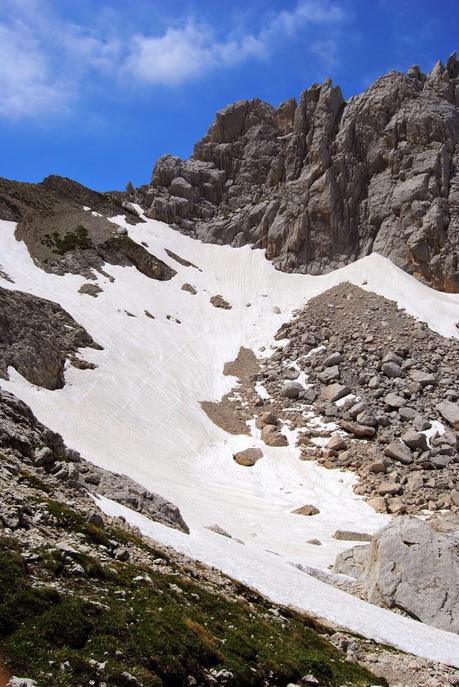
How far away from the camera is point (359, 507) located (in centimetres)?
4478

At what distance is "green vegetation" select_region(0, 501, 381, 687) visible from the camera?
9758 mm

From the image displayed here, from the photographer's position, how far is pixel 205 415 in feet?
200

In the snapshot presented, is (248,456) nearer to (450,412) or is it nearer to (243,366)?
(243,366)

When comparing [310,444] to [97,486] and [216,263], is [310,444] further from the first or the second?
[216,263]

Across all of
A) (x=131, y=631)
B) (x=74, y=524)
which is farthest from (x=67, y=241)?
(x=131, y=631)

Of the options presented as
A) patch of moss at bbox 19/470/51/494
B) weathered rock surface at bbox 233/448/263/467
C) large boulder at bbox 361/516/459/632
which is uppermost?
weathered rock surface at bbox 233/448/263/467

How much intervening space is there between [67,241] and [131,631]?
82.0 m

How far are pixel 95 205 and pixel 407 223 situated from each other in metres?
60.6

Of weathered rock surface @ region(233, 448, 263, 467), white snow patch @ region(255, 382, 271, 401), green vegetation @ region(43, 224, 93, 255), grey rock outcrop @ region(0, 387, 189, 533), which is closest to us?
grey rock outcrop @ region(0, 387, 189, 533)

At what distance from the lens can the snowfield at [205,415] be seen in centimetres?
2552

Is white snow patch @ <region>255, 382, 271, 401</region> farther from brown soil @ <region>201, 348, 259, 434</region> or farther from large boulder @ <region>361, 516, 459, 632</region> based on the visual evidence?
large boulder @ <region>361, 516, 459, 632</region>

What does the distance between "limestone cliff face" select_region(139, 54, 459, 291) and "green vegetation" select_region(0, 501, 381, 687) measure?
83.0 meters

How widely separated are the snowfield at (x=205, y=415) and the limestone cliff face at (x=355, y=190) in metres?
7.19

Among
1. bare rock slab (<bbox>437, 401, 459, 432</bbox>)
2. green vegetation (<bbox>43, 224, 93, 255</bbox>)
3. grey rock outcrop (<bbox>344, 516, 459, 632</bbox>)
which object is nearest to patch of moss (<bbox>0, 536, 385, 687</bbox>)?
grey rock outcrop (<bbox>344, 516, 459, 632</bbox>)
